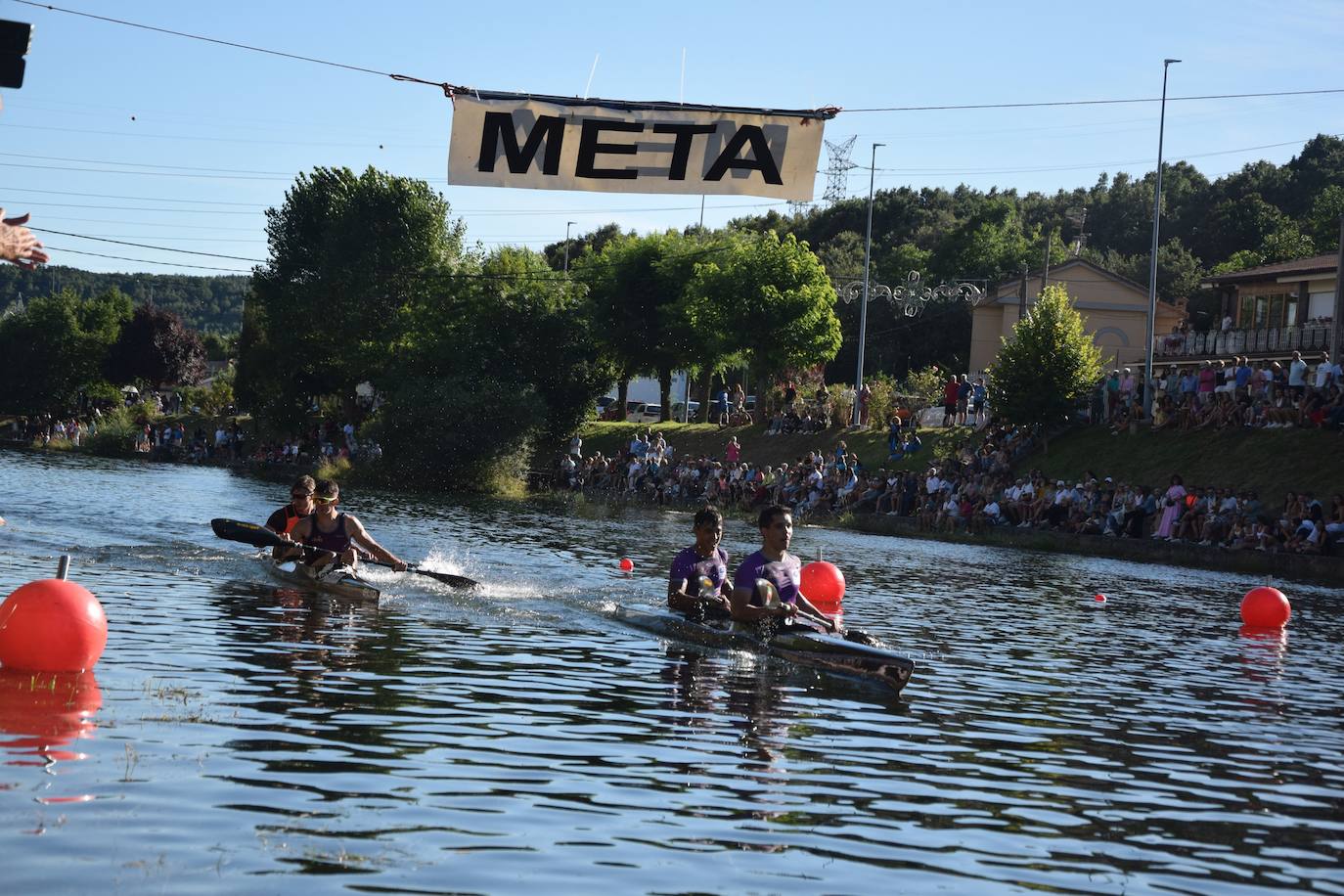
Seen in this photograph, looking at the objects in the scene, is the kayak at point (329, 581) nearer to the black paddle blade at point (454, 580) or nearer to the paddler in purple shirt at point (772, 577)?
the black paddle blade at point (454, 580)

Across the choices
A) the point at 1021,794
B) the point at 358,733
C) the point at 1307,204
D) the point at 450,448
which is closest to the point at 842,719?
the point at 1021,794

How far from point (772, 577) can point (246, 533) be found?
8.64 meters

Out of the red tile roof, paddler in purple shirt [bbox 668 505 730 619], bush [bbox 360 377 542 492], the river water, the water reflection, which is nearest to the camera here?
the river water

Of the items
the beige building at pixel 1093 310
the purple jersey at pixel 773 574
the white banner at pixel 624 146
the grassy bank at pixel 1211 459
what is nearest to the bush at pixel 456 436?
the grassy bank at pixel 1211 459

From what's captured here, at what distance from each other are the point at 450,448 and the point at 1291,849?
47271 millimetres

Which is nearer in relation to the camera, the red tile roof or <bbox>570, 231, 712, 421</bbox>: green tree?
the red tile roof

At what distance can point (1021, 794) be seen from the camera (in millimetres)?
9211

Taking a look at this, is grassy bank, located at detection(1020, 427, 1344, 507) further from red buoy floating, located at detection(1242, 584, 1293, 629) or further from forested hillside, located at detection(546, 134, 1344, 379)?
forested hillside, located at detection(546, 134, 1344, 379)

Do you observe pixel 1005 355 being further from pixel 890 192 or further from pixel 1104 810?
pixel 890 192

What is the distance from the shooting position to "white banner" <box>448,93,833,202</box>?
14.0 metres

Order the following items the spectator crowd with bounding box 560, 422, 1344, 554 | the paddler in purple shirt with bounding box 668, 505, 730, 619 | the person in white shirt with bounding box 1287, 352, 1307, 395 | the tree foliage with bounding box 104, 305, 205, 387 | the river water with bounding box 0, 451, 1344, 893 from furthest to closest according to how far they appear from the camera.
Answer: the tree foliage with bounding box 104, 305, 205, 387 → the person in white shirt with bounding box 1287, 352, 1307, 395 → the spectator crowd with bounding box 560, 422, 1344, 554 → the paddler in purple shirt with bounding box 668, 505, 730, 619 → the river water with bounding box 0, 451, 1344, 893

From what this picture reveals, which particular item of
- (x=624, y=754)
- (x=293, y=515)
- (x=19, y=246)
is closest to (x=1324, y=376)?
(x=293, y=515)

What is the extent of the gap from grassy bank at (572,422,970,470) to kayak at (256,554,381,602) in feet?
93.6

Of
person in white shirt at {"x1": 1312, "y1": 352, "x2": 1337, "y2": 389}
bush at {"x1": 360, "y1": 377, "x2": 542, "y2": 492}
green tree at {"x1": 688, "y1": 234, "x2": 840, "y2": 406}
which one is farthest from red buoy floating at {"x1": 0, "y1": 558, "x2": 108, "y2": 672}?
green tree at {"x1": 688, "y1": 234, "x2": 840, "y2": 406}
